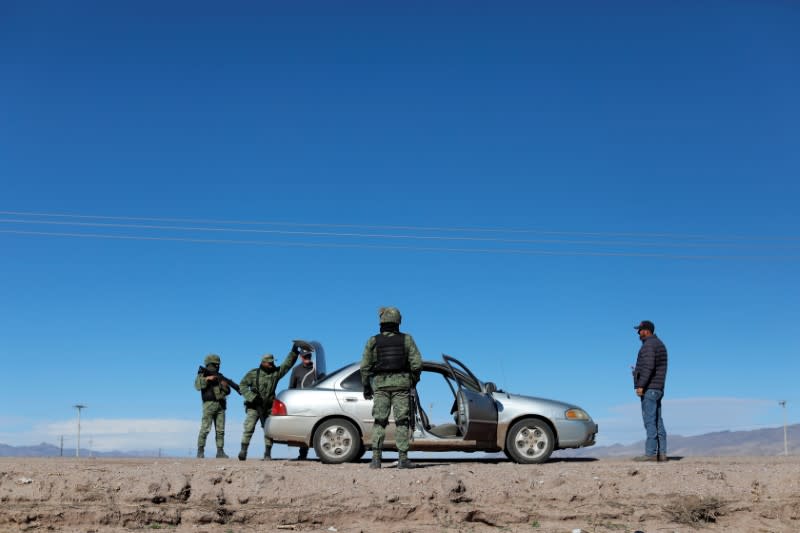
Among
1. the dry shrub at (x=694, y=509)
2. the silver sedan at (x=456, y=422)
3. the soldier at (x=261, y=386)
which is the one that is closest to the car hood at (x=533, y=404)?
the silver sedan at (x=456, y=422)

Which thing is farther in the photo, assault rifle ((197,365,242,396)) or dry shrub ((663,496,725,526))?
assault rifle ((197,365,242,396))

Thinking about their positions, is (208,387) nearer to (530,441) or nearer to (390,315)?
(390,315)

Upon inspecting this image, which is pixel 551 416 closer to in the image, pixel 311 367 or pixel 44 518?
pixel 311 367

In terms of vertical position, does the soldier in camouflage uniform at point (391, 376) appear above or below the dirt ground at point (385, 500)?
above

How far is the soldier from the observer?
13.8 m

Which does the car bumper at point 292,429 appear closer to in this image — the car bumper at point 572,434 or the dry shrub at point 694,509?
the car bumper at point 572,434

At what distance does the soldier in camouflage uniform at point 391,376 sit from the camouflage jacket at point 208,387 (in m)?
5.11

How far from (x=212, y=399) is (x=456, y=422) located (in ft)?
17.2

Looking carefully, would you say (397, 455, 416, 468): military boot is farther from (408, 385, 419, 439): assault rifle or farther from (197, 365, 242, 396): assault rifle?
(197, 365, 242, 396): assault rifle

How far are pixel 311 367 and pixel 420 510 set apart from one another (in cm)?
490

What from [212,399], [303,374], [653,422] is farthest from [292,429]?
[653,422]

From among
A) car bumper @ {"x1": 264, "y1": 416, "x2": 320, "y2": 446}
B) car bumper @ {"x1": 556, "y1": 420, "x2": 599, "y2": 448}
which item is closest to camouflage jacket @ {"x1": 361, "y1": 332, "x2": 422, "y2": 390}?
car bumper @ {"x1": 264, "y1": 416, "x2": 320, "y2": 446}

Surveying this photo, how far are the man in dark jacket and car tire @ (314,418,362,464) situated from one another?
14.5 feet

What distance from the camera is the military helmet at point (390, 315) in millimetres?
10812
